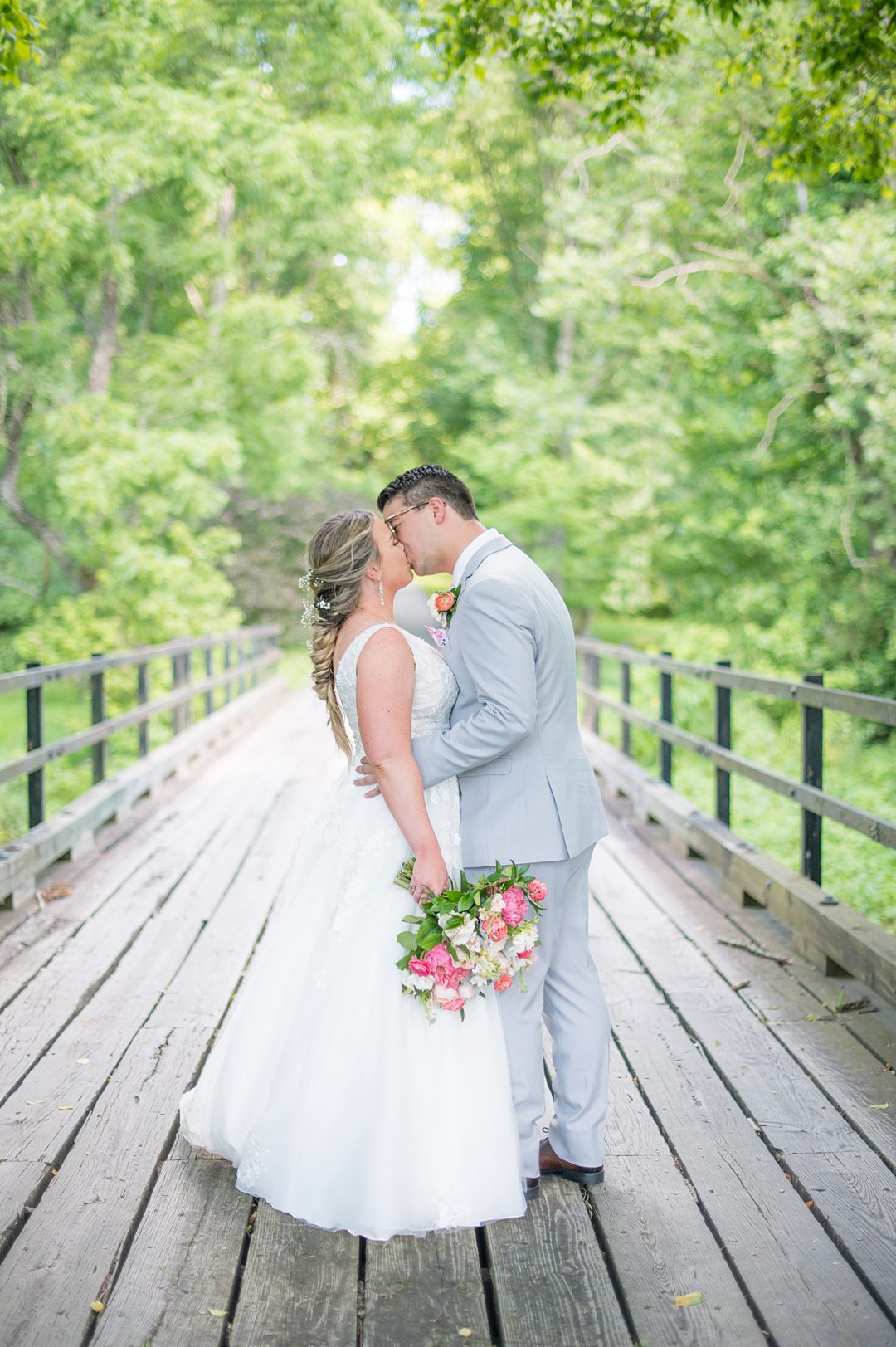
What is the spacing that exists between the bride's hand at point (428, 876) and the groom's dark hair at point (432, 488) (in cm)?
90

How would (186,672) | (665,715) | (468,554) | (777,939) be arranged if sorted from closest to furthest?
(468,554), (777,939), (665,715), (186,672)

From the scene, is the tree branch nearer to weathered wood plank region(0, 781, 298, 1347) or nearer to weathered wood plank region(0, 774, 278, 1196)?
weathered wood plank region(0, 774, 278, 1196)

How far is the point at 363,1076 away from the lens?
2.88 m

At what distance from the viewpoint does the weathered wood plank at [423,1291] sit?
97.3 inches

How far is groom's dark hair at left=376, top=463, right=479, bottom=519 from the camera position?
3111 millimetres

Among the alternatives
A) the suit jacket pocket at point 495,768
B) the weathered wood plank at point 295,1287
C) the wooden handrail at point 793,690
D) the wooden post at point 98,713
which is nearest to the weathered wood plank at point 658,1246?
the weathered wood plank at point 295,1287

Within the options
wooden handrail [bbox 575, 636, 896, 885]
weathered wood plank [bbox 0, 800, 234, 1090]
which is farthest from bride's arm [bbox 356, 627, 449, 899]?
wooden handrail [bbox 575, 636, 896, 885]

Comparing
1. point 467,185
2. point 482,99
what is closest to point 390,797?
point 482,99

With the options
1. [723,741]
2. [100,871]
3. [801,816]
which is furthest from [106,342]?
[801,816]

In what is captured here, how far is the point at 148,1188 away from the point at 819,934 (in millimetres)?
2852

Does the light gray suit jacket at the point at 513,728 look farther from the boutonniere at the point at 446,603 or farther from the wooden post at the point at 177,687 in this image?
the wooden post at the point at 177,687

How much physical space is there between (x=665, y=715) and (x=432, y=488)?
5093 millimetres

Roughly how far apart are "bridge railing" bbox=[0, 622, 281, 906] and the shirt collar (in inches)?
123

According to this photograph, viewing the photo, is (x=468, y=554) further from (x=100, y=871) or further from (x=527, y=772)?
(x=100, y=871)
